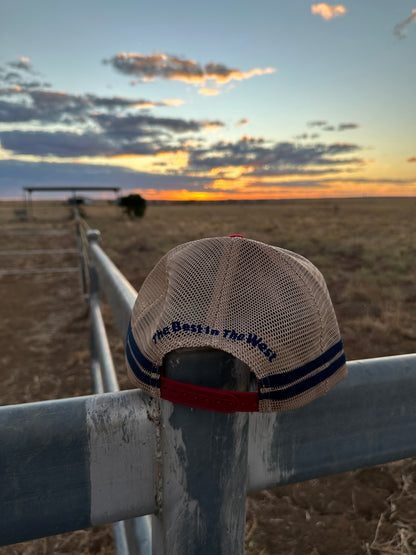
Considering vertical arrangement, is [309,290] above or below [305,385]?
above

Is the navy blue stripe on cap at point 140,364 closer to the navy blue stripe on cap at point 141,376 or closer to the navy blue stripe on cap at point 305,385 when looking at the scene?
the navy blue stripe on cap at point 141,376

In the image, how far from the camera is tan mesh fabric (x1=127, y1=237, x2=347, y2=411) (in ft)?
1.53

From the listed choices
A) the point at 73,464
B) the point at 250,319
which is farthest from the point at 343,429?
the point at 73,464

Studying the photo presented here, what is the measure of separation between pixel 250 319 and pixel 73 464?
0.26 meters

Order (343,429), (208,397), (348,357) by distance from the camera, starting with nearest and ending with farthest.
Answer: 1. (208,397)
2. (343,429)
3. (348,357)

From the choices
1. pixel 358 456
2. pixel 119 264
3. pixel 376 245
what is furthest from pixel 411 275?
pixel 358 456

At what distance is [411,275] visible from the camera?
27.7 ft

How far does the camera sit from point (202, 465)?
19.8 inches

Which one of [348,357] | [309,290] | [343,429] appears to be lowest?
[348,357]

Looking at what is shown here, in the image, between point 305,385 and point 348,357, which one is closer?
point 305,385

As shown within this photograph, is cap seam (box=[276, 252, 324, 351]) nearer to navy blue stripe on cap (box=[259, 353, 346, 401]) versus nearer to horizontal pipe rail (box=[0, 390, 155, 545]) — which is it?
navy blue stripe on cap (box=[259, 353, 346, 401])

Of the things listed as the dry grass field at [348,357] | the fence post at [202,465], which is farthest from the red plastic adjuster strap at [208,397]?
the dry grass field at [348,357]

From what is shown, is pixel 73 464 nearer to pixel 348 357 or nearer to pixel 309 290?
pixel 309 290

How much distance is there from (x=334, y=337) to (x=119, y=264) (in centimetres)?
969
